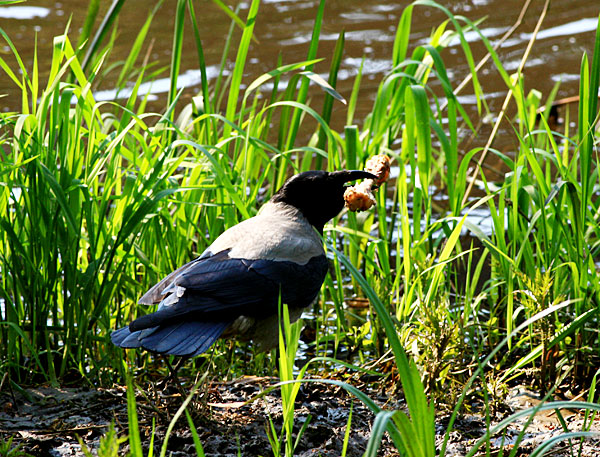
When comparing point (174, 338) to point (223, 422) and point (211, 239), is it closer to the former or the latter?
point (223, 422)

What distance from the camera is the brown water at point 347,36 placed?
286 inches

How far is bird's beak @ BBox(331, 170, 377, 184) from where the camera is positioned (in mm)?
3605

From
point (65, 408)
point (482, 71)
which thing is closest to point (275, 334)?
point (65, 408)

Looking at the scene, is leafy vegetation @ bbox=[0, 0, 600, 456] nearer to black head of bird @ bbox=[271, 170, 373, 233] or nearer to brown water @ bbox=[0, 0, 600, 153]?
black head of bird @ bbox=[271, 170, 373, 233]

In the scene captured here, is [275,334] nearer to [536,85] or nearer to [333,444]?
[333,444]

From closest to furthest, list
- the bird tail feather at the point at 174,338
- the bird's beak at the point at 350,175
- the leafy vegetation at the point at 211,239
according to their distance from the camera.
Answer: the bird tail feather at the point at 174,338 < the leafy vegetation at the point at 211,239 < the bird's beak at the point at 350,175

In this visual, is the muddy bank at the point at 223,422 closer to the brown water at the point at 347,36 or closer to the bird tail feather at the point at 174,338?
the bird tail feather at the point at 174,338

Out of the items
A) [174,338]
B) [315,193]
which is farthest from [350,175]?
[174,338]

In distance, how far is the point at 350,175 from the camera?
143 inches

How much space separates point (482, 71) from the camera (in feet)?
25.1

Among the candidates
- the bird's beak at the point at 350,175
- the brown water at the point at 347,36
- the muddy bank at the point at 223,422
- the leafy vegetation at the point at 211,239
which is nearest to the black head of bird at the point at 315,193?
the bird's beak at the point at 350,175

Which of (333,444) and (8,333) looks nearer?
(333,444)

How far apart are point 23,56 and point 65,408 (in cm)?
526

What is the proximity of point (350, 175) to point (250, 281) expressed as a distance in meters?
0.73
